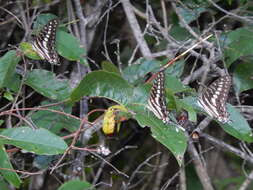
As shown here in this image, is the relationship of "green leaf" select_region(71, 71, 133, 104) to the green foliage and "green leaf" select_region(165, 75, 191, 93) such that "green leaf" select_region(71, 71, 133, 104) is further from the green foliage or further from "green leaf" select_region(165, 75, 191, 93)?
"green leaf" select_region(165, 75, 191, 93)

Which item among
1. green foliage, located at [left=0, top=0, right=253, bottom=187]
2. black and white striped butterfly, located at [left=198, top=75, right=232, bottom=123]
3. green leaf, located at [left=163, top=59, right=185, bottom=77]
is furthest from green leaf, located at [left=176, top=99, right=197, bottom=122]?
green leaf, located at [left=163, top=59, right=185, bottom=77]

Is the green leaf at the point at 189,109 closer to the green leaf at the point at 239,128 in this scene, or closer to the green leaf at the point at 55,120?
the green leaf at the point at 239,128

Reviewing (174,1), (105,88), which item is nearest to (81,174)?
(105,88)

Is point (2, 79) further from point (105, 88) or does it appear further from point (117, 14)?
point (117, 14)

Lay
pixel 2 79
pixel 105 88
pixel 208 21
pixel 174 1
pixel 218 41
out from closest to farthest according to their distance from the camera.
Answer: pixel 105 88 → pixel 2 79 → pixel 218 41 → pixel 174 1 → pixel 208 21

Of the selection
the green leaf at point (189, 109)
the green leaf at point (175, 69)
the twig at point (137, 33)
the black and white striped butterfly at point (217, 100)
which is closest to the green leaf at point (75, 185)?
the green leaf at point (189, 109)
